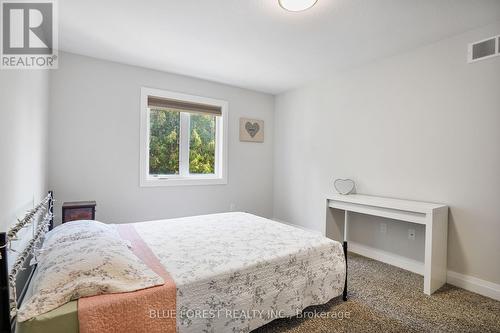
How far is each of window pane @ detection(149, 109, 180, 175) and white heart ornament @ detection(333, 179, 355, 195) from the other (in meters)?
2.25

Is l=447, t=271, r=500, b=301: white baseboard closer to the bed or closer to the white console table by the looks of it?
the white console table

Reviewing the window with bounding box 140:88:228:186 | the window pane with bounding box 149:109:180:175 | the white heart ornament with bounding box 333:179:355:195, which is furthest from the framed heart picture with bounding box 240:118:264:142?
the white heart ornament with bounding box 333:179:355:195

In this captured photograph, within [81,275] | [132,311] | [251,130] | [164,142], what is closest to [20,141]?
[81,275]

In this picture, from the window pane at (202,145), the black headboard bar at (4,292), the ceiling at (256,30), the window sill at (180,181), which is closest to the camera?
the black headboard bar at (4,292)

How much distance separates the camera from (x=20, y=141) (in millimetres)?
1710

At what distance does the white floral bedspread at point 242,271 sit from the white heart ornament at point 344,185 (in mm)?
1335

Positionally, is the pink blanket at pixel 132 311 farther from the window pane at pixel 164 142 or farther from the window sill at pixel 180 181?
the window pane at pixel 164 142

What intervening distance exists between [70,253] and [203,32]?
2113 millimetres

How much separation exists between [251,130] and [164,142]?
1.44m

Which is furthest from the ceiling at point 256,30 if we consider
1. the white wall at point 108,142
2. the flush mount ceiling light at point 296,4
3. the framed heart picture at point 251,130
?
the framed heart picture at point 251,130

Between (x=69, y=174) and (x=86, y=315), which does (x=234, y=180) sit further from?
(x=86, y=315)

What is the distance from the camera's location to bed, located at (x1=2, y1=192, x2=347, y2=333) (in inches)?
53.2

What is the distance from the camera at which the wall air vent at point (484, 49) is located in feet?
7.35

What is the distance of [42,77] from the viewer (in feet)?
7.89
